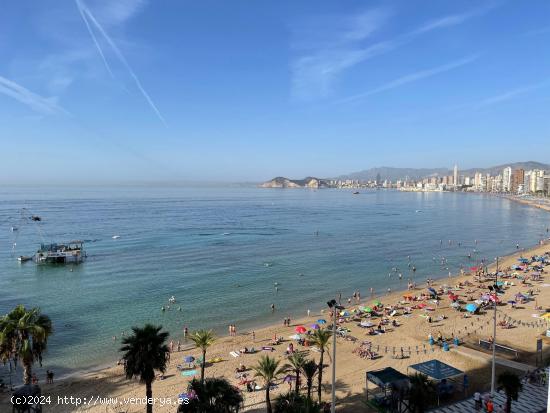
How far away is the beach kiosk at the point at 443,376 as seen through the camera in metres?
21.6

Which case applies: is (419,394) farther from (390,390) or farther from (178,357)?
(178,357)

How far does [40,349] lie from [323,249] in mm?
59063

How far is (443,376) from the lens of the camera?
21906 mm

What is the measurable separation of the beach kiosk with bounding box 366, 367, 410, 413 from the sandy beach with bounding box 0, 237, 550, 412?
51.4 inches

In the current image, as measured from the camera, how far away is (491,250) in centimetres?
7950

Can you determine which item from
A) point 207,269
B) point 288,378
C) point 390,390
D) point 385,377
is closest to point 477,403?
point 390,390

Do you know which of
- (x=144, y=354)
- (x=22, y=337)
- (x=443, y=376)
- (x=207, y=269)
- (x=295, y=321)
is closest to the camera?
(x=144, y=354)

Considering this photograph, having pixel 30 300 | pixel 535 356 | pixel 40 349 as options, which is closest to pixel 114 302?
pixel 30 300

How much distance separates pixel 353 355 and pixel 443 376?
8697 mm

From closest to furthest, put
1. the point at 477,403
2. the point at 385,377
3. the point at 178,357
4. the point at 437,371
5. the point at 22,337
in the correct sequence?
the point at 477,403 → the point at 22,337 → the point at 385,377 → the point at 437,371 → the point at 178,357

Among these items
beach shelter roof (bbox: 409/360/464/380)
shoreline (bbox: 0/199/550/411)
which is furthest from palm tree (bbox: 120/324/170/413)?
beach shelter roof (bbox: 409/360/464/380)

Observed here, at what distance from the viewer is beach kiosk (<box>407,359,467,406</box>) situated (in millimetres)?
21625

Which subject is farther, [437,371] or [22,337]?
[437,371]

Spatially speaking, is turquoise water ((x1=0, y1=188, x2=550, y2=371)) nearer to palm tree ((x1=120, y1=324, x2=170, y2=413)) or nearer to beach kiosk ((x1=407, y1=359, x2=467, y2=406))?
palm tree ((x1=120, y1=324, x2=170, y2=413))
